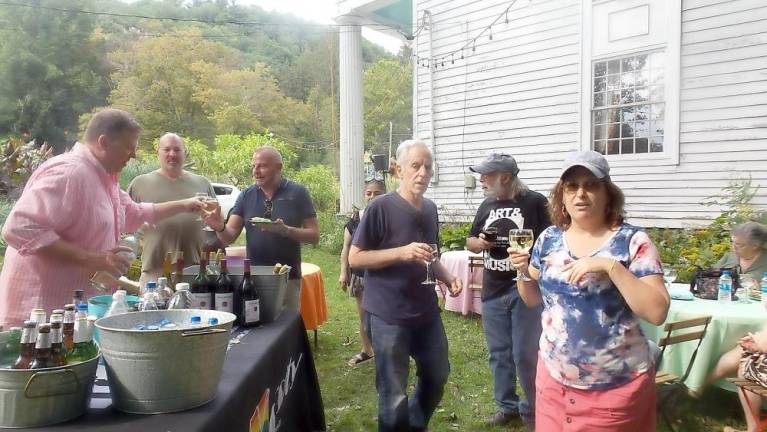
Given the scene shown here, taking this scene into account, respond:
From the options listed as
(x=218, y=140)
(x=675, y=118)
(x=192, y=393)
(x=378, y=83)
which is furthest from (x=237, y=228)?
(x=378, y=83)

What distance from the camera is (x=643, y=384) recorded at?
1.74 metres

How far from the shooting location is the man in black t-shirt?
308 cm

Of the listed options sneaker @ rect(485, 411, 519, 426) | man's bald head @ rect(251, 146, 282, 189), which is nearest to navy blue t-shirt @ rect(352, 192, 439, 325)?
sneaker @ rect(485, 411, 519, 426)

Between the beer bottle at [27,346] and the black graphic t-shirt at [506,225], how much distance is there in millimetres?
2401

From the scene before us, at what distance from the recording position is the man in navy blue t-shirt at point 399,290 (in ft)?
8.28

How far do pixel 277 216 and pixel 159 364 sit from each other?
248 centimetres

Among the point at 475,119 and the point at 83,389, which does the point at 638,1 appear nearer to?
the point at 475,119

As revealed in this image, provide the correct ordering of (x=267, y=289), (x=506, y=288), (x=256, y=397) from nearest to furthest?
(x=256, y=397) < (x=267, y=289) < (x=506, y=288)

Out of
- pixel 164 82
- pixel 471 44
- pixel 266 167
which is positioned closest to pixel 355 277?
pixel 266 167

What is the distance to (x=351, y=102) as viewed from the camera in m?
11.1

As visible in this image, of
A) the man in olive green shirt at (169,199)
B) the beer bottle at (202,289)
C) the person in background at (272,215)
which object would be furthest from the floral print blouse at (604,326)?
the man in olive green shirt at (169,199)

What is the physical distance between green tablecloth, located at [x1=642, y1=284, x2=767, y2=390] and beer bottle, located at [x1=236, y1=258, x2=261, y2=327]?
7.63 ft

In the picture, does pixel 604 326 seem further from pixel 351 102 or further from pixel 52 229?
pixel 351 102

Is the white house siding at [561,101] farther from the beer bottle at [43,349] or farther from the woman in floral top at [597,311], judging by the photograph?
the beer bottle at [43,349]
